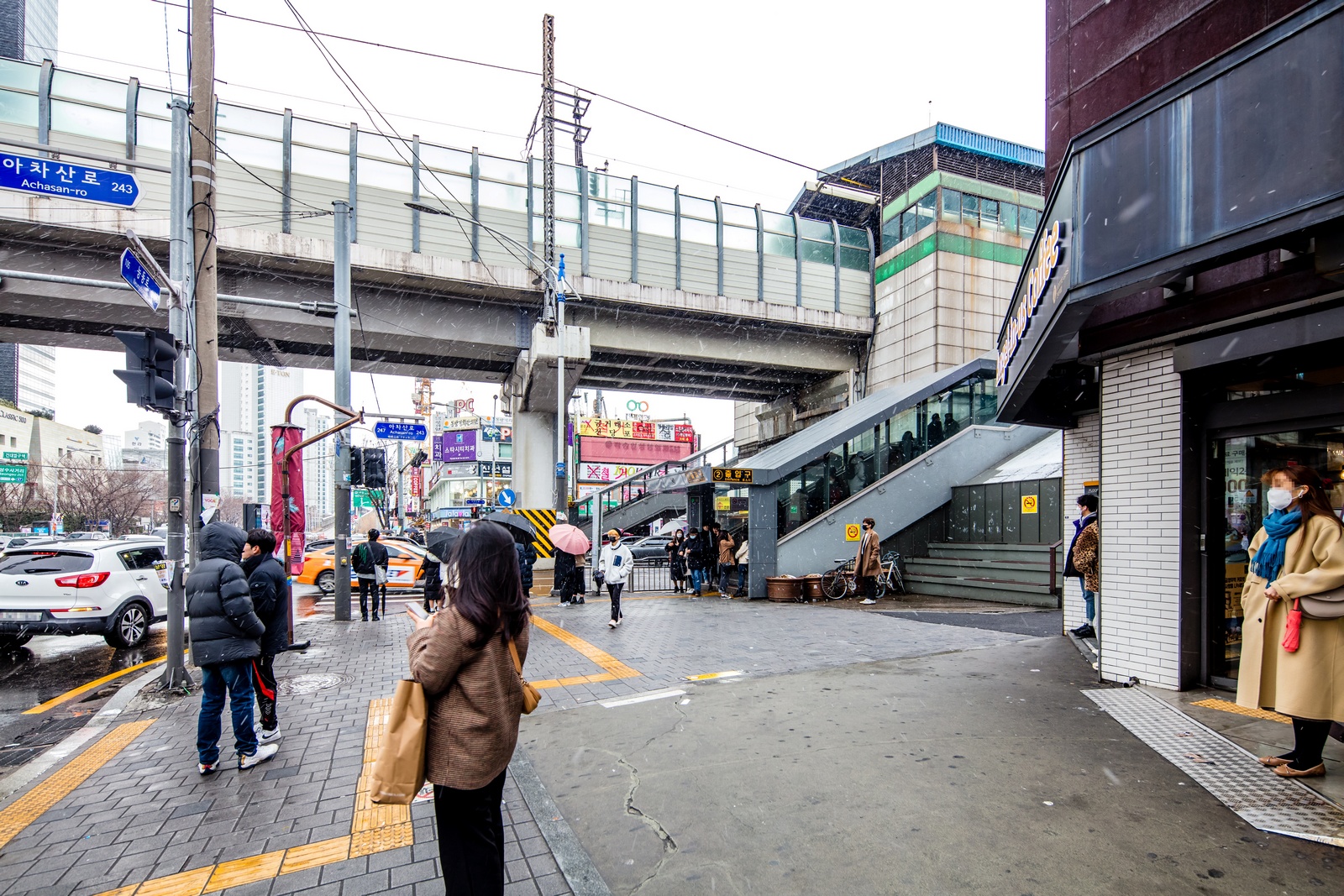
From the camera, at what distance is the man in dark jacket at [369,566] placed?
1230cm

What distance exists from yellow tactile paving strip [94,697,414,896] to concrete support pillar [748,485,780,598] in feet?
38.2

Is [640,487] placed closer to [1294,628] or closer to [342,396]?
[342,396]

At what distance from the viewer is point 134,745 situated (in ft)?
17.6

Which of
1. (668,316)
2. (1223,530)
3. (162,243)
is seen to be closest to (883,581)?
(1223,530)

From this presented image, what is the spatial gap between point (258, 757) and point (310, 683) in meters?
2.63

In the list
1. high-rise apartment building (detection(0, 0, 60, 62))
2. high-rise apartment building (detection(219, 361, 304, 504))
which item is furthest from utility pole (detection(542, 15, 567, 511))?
high-rise apartment building (detection(219, 361, 304, 504))

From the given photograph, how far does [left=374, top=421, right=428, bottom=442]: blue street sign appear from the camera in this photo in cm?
1958

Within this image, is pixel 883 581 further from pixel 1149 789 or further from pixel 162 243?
pixel 162 243

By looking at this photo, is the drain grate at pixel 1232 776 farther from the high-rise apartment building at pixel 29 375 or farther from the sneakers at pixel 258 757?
the high-rise apartment building at pixel 29 375

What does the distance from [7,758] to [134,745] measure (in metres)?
1.00

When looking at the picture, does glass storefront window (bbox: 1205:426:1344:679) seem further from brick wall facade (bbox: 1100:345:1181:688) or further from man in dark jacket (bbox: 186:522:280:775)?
man in dark jacket (bbox: 186:522:280:775)

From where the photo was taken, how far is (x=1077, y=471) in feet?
29.0

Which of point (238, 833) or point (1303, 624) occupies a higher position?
point (1303, 624)

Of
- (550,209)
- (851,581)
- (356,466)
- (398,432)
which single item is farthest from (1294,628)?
(398,432)
